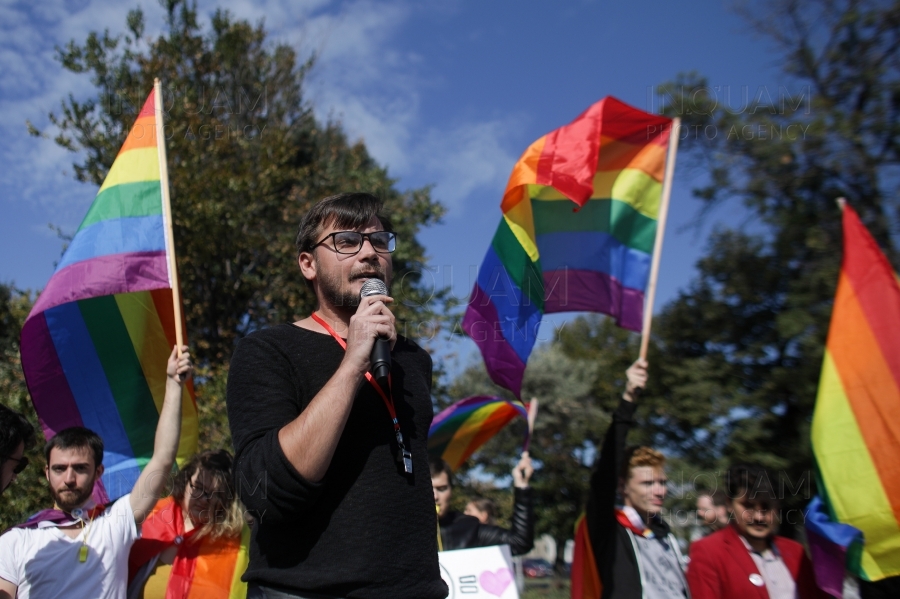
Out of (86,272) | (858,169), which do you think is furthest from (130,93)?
(858,169)

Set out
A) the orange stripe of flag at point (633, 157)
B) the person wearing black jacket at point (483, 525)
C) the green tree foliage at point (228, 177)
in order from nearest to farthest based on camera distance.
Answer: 1. the person wearing black jacket at point (483, 525)
2. the orange stripe of flag at point (633, 157)
3. the green tree foliage at point (228, 177)

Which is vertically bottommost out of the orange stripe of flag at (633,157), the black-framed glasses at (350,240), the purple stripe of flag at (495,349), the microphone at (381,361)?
the microphone at (381,361)

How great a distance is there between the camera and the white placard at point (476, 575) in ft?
15.8

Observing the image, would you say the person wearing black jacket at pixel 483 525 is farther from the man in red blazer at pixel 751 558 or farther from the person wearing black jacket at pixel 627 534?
the man in red blazer at pixel 751 558

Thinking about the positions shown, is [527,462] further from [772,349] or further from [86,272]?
[772,349]

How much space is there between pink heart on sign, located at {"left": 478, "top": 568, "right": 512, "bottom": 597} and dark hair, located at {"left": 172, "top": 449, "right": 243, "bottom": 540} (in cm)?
159

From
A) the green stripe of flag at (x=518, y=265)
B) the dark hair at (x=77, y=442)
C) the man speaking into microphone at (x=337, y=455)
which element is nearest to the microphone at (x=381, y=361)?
the man speaking into microphone at (x=337, y=455)

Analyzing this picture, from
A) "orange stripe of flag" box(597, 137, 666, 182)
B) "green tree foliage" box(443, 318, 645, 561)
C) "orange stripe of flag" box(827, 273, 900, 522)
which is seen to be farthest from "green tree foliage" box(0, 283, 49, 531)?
"green tree foliage" box(443, 318, 645, 561)

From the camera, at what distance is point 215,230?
12.0 m

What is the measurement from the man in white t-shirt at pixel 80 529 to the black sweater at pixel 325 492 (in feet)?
6.05

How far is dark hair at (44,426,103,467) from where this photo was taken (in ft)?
11.8

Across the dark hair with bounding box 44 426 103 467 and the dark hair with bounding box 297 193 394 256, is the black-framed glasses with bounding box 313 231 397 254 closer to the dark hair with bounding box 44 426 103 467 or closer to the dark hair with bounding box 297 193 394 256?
the dark hair with bounding box 297 193 394 256

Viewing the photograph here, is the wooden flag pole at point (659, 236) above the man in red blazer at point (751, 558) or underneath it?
above

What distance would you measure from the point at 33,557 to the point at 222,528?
2.91 ft
